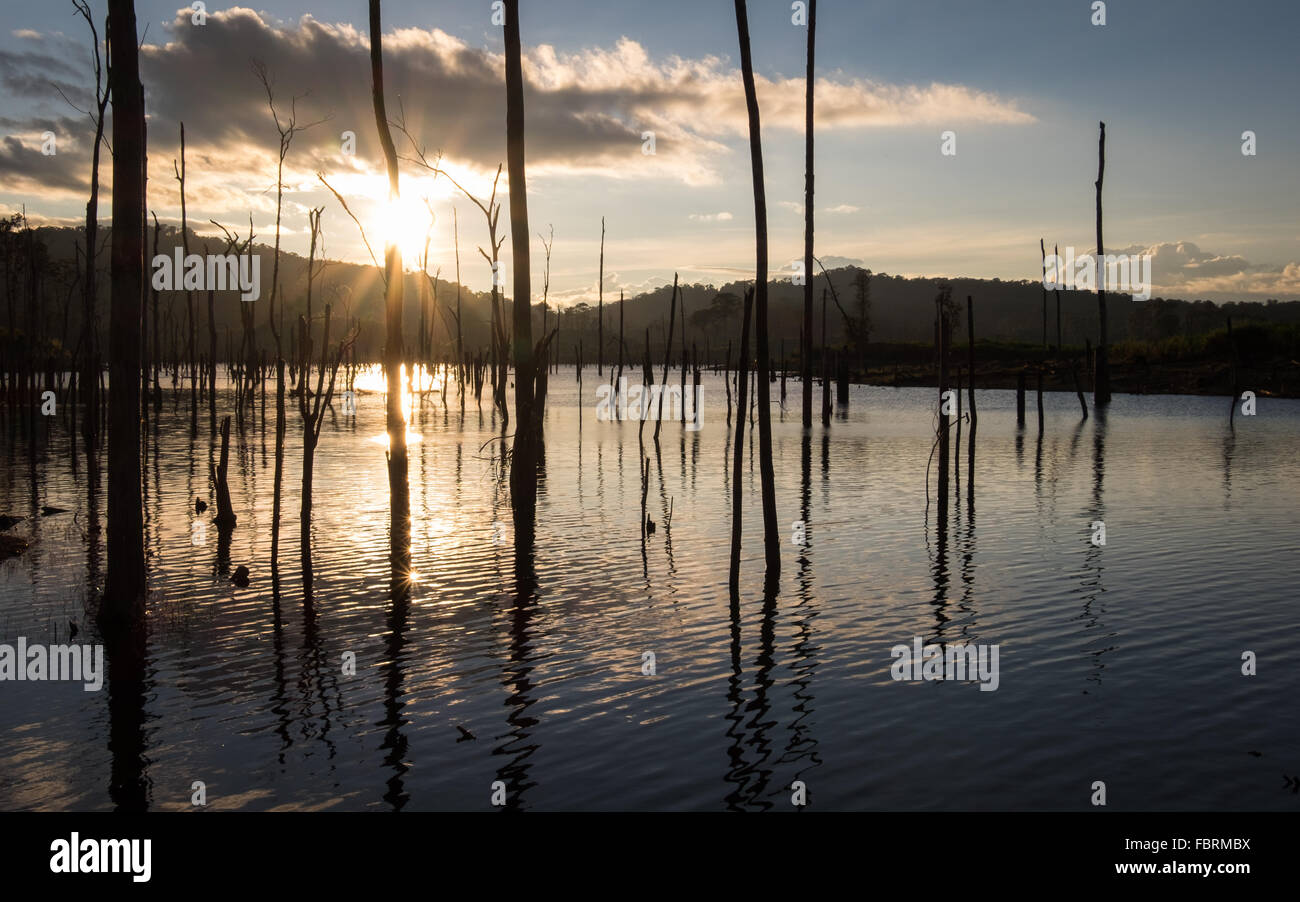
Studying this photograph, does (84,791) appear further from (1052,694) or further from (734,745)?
(1052,694)

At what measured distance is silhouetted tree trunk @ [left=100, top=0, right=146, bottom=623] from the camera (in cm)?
941

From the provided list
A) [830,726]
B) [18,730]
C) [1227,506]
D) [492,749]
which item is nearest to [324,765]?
[492,749]

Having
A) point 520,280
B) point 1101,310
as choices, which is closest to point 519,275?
point 520,280

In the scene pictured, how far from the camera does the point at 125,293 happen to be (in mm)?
9422

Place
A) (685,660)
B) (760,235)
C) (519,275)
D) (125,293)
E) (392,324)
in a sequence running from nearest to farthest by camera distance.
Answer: (125,293), (685,660), (760,235), (392,324), (519,275)

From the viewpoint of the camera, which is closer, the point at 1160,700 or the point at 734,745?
the point at 734,745

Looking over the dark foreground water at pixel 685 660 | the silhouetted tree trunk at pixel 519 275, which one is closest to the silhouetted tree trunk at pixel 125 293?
the dark foreground water at pixel 685 660

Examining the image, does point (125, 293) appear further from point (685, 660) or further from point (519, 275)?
point (519, 275)

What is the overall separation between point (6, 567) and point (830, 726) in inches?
475

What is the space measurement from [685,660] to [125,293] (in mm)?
6432

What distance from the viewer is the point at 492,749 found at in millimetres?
7445

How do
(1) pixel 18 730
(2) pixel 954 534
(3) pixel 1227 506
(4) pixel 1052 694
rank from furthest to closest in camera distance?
(3) pixel 1227 506 → (2) pixel 954 534 → (4) pixel 1052 694 → (1) pixel 18 730

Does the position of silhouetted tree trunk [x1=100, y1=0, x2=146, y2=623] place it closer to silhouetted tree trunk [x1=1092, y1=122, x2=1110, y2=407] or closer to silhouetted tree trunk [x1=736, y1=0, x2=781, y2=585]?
silhouetted tree trunk [x1=736, y1=0, x2=781, y2=585]

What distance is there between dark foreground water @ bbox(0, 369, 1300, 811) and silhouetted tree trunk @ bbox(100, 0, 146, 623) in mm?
1387
